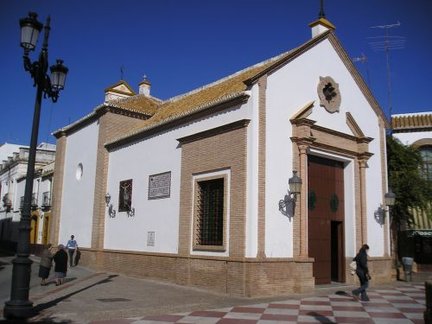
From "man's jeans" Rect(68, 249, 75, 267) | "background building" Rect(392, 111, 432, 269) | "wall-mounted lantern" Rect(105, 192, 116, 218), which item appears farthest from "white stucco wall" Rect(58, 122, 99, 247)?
"background building" Rect(392, 111, 432, 269)

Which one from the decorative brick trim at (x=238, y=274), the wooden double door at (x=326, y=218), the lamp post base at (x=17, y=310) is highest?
the wooden double door at (x=326, y=218)

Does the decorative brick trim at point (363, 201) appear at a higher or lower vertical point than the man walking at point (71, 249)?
higher

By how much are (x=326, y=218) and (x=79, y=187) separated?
12402 mm

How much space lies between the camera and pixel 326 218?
1559cm

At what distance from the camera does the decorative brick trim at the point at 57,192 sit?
23.6 metres

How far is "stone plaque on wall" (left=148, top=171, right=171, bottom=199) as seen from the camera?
16.1 metres

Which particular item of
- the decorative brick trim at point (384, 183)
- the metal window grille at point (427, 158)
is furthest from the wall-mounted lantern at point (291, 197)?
the metal window grille at point (427, 158)

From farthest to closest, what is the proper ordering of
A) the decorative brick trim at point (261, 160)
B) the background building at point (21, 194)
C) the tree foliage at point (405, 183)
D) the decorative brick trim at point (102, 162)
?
the background building at point (21, 194) → the tree foliage at point (405, 183) → the decorative brick trim at point (102, 162) → the decorative brick trim at point (261, 160)

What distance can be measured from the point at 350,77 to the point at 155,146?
7755 millimetres

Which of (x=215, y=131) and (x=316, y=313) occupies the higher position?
(x=215, y=131)

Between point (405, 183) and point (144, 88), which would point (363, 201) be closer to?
point (405, 183)

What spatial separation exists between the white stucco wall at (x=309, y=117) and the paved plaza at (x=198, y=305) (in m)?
1.92

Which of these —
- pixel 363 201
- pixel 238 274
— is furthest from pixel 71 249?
pixel 363 201

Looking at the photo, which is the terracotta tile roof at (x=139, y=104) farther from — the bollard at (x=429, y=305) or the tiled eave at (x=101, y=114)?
the bollard at (x=429, y=305)
